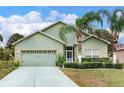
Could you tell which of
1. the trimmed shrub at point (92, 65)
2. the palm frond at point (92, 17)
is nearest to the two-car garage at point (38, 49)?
the palm frond at point (92, 17)

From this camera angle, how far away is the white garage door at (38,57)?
137 feet

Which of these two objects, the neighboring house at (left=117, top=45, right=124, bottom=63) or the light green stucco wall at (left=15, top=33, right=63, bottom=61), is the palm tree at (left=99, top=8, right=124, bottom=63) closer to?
the light green stucco wall at (left=15, top=33, right=63, bottom=61)

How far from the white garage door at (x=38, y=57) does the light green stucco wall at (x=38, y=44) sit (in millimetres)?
513

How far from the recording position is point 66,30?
42438 mm

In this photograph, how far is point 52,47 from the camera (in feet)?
145

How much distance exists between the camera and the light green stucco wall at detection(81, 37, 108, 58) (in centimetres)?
4450

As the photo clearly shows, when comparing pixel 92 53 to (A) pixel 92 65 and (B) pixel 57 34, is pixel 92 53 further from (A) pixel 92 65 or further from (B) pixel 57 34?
(A) pixel 92 65

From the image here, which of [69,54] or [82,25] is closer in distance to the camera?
[82,25]

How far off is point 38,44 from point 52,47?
1.68 metres

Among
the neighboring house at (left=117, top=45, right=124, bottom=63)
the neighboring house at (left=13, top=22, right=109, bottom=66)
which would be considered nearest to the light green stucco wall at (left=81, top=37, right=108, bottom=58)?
the neighboring house at (left=13, top=22, right=109, bottom=66)

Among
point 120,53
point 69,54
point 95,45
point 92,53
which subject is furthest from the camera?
point 120,53

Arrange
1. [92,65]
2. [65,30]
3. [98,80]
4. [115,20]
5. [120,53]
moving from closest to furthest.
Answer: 1. [98,80]
2. [92,65]
3. [115,20]
4. [65,30]
5. [120,53]

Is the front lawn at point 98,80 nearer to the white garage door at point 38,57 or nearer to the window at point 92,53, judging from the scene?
the white garage door at point 38,57

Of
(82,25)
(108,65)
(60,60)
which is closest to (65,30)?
(82,25)
